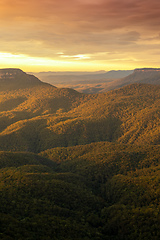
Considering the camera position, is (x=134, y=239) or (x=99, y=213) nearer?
(x=134, y=239)

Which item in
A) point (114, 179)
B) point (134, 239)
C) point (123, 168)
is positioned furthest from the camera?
point (123, 168)

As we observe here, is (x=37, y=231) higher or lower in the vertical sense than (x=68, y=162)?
higher

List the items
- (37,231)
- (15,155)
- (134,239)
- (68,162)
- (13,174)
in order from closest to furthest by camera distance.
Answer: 1. (37,231)
2. (134,239)
3. (13,174)
4. (15,155)
5. (68,162)

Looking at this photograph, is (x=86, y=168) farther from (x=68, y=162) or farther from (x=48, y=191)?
(x=48, y=191)

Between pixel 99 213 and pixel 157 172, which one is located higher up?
pixel 157 172

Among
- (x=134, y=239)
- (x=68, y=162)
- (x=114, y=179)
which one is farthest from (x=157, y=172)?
(x=68, y=162)

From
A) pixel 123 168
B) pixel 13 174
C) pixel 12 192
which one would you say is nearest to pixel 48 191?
pixel 12 192

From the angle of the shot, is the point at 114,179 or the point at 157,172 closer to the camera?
the point at 157,172

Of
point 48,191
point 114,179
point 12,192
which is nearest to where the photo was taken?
point 12,192

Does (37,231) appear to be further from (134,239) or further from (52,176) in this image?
(52,176)
